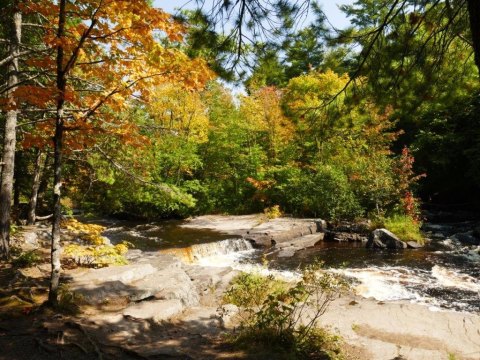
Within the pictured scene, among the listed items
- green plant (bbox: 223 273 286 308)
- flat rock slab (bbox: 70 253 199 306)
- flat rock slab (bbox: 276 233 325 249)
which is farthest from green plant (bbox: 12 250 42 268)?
flat rock slab (bbox: 276 233 325 249)

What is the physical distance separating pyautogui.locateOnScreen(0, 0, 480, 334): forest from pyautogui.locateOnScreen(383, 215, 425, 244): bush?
17 cm

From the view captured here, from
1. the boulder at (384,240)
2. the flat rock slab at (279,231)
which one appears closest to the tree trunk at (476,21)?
the flat rock slab at (279,231)

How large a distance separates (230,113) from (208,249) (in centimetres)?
1253

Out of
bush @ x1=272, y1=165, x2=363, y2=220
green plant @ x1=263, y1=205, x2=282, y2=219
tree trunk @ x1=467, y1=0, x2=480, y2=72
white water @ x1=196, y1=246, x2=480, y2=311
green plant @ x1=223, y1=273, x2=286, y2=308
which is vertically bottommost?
white water @ x1=196, y1=246, x2=480, y2=311

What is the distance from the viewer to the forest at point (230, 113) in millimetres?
4957

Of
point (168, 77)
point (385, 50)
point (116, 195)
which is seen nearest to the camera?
point (385, 50)

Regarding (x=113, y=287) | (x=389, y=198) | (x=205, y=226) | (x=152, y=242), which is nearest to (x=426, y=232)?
(x=389, y=198)

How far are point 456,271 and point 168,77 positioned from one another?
9.75m

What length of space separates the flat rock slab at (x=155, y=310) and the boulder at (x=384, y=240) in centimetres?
977

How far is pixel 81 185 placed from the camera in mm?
14258

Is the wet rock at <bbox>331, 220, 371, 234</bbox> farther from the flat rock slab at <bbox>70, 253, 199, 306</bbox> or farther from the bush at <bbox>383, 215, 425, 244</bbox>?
the flat rock slab at <bbox>70, 253, 199, 306</bbox>

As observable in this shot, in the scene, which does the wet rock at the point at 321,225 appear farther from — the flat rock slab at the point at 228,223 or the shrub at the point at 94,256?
the shrub at the point at 94,256

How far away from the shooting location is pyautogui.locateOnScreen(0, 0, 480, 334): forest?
4.96 metres

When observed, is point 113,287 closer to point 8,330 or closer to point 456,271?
point 8,330
